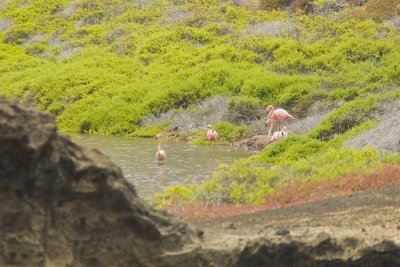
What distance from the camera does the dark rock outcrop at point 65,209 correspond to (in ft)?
22.2

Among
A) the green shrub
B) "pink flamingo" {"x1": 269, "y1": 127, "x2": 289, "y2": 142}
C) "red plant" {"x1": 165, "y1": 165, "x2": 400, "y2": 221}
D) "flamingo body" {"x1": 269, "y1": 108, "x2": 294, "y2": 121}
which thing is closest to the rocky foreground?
"red plant" {"x1": 165, "y1": 165, "x2": 400, "y2": 221}

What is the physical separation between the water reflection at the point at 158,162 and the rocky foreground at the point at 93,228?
22.1 feet

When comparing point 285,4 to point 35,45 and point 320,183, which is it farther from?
point 320,183

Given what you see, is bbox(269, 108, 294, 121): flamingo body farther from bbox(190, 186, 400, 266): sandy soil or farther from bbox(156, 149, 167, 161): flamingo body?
bbox(190, 186, 400, 266): sandy soil

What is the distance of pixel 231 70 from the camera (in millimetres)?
28219

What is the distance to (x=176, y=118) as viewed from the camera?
26.4 meters

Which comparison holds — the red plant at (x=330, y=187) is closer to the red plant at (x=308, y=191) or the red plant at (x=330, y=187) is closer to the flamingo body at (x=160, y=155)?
the red plant at (x=308, y=191)

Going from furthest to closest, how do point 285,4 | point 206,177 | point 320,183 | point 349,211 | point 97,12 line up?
point 97,12 < point 285,4 < point 206,177 < point 320,183 < point 349,211

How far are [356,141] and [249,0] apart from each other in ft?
80.1

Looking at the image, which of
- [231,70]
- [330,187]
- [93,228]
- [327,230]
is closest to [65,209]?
[93,228]

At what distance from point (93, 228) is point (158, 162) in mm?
12067

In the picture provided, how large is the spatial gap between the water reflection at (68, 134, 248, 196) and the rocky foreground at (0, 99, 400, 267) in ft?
22.1

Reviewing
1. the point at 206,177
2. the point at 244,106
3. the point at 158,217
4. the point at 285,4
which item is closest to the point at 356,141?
the point at 206,177

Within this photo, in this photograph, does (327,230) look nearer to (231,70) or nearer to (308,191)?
(308,191)
